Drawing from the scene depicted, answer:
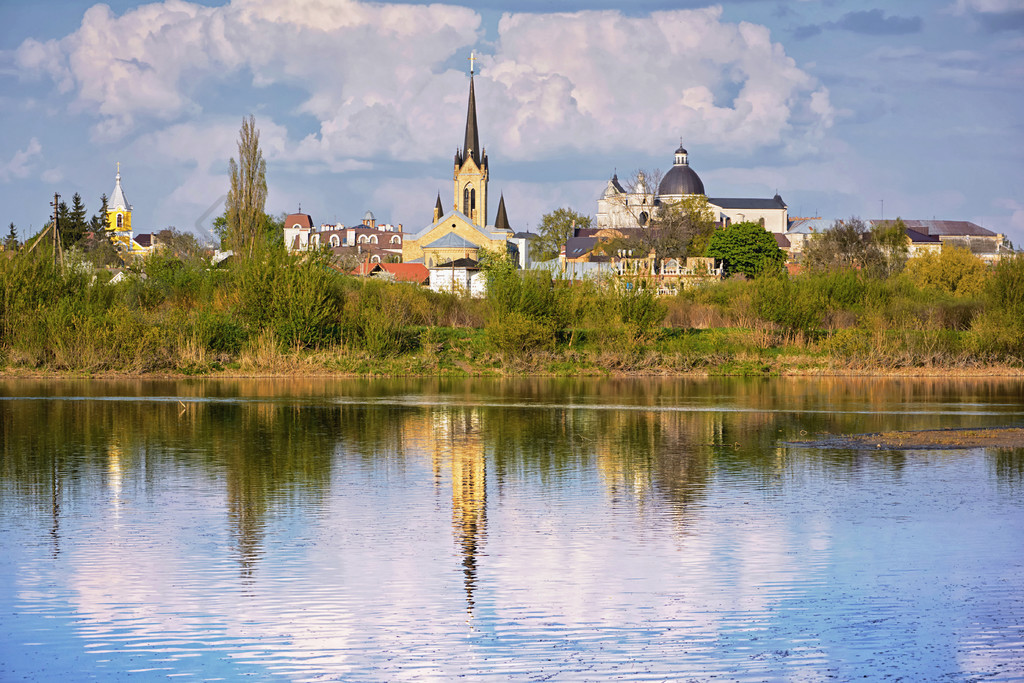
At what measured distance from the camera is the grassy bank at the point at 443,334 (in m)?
33.6

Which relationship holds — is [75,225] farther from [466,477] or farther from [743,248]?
[466,477]

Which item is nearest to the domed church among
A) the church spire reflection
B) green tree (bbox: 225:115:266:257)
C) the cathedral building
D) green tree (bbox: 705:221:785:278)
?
the cathedral building

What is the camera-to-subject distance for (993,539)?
37.1 ft

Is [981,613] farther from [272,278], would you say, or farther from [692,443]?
[272,278]

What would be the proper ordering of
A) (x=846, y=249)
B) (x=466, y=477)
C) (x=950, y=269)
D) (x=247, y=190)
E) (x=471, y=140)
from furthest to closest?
(x=471, y=140), (x=846, y=249), (x=950, y=269), (x=247, y=190), (x=466, y=477)

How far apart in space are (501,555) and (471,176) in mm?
121343

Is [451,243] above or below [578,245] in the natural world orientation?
below

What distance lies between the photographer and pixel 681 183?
6388 inches

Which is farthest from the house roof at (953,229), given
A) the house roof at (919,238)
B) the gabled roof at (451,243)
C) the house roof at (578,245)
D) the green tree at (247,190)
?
the green tree at (247,190)

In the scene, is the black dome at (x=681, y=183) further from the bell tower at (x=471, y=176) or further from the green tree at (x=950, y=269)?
the green tree at (x=950, y=269)

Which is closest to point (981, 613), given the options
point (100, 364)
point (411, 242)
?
point (100, 364)

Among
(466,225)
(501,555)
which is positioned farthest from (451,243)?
(501,555)

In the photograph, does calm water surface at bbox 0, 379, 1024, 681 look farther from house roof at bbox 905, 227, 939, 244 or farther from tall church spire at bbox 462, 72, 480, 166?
house roof at bbox 905, 227, 939, 244

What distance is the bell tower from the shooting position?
129250 mm
